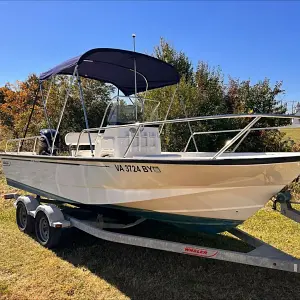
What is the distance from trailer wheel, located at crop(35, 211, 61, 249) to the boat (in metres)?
0.43

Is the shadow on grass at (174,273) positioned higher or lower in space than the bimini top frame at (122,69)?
lower

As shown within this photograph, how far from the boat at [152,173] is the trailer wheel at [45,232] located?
43 centimetres

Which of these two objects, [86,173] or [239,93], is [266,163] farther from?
[239,93]

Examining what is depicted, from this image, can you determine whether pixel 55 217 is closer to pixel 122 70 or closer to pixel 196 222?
pixel 196 222

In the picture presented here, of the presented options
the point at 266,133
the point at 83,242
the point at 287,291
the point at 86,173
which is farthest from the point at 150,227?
the point at 266,133

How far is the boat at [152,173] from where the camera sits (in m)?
3.17

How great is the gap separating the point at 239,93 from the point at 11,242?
8.43 m

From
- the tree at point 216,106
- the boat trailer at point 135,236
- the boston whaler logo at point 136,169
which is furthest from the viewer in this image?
the tree at point 216,106

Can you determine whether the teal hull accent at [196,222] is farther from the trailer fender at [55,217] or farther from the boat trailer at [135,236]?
the trailer fender at [55,217]

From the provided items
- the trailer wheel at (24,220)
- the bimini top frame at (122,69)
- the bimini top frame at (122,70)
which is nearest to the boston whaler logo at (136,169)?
the bimini top frame at (122,70)

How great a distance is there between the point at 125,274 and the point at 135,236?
Answer: 49 cm

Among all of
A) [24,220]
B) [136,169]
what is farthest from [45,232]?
[136,169]

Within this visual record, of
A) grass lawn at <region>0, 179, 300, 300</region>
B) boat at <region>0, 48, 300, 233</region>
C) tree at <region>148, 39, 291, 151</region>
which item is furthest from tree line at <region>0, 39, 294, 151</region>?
grass lawn at <region>0, 179, 300, 300</region>

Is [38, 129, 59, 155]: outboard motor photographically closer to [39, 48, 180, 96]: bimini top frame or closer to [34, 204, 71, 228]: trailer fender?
[39, 48, 180, 96]: bimini top frame
